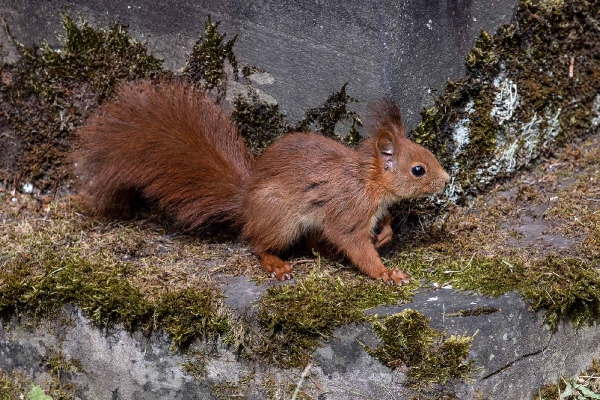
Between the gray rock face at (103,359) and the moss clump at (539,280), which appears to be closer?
the moss clump at (539,280)

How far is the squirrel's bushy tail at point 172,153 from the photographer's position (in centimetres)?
436

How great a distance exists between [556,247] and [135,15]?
2.67 meters

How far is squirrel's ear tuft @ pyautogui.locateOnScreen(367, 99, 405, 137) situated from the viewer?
4.07 m

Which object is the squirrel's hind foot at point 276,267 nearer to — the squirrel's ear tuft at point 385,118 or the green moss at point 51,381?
the squirrel's ear tuft at point 385,118

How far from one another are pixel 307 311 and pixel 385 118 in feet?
3.44

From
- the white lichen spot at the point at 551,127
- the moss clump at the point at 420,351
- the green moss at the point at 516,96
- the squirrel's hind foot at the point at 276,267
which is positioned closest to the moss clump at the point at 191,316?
the squirrel's hind foot at the point at 276,267

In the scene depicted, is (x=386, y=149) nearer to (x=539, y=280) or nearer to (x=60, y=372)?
(x=539, y=280)

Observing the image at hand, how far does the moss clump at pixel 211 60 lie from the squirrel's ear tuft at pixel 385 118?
908 mm

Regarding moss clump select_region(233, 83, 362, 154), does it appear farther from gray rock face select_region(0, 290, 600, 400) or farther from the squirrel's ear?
gray rock face select_region(0, 290, 600, 400)

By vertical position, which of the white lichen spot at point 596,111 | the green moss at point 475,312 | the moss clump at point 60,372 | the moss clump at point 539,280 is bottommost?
the moss clump at point 60,372

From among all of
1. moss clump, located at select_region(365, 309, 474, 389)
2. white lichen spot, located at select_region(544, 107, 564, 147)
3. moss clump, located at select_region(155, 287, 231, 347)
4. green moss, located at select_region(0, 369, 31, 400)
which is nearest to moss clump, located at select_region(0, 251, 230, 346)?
moss clump, located at select_region(155, 287, 231, 347)

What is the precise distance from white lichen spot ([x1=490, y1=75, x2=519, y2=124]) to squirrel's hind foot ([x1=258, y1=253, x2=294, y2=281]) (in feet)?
5.21

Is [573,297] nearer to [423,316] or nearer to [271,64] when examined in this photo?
[423,316]

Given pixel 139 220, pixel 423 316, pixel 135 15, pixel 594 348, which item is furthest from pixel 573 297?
pixel 135 15
